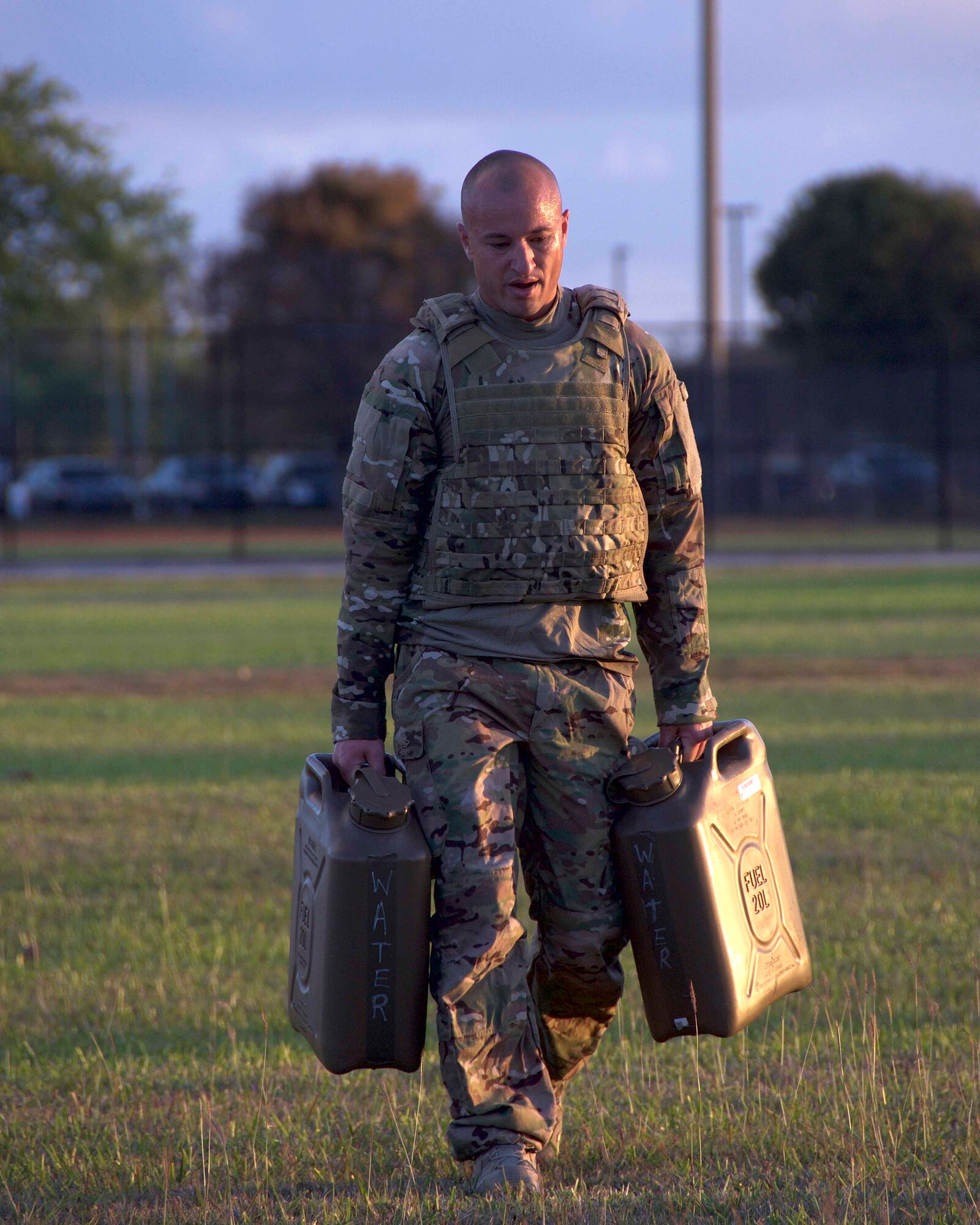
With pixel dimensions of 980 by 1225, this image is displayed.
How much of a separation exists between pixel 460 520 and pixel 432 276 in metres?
46.9

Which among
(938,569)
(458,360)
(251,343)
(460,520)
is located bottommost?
(938,569)

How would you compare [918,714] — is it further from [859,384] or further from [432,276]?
[432,276]

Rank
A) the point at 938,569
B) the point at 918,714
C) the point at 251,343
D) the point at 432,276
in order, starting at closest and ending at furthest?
the point at 918,714 → the point at 938,569 → the point at 251,343 → the point at 432,276

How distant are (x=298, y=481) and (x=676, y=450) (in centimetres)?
3118

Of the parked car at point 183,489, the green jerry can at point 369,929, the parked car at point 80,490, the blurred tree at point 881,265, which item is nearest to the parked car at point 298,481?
the parked car at point 183,489

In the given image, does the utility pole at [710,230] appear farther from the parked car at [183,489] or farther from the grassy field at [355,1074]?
the grassy field at [355,1074]

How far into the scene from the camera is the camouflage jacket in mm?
3295

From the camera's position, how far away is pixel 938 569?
869 inches

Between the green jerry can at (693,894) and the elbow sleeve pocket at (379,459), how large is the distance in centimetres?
76

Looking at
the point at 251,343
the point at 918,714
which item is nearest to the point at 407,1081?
the point at 918,714

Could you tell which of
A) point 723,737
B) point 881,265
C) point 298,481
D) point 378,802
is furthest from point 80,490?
point 378,802

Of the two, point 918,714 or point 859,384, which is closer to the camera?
point 918,714

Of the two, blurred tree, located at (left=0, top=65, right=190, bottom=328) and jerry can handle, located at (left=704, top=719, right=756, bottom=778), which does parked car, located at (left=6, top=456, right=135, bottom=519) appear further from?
jerry can handle, located at (left=704, top=719, right=756, bottom=778)

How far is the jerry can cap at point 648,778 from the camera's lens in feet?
10.9
